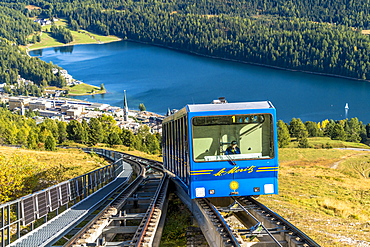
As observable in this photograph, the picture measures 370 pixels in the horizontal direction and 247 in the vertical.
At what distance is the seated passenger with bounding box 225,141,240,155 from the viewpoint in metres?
14.0

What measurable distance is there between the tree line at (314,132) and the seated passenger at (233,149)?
6104 cm

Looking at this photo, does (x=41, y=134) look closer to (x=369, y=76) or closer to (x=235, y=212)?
(x=235, y=212)

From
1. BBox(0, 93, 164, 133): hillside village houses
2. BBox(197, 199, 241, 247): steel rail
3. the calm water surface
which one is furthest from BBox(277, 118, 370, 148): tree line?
BBox(197, 199, 241, 247): steel rail

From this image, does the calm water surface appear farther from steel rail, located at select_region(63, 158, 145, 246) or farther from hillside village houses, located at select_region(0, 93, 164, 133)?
steel rail, located at select_region(63, 158, 145, 246)

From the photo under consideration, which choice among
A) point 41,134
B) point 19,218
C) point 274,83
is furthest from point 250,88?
point 19,218

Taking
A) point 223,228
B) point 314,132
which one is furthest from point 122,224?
point 314,132

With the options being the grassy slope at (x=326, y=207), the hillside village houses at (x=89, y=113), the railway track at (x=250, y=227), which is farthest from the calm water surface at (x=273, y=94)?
the railway track at (x=250, y=227)

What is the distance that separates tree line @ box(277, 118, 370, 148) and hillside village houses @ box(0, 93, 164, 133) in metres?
51.5

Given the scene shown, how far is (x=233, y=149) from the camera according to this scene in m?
14.0

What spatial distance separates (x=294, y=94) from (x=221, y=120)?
501 ft

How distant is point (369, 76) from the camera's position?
18912 cm

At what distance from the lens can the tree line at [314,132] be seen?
250ft

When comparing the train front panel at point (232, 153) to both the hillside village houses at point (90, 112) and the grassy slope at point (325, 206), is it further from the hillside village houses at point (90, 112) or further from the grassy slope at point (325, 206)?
the hillside village houses at point (90, 112)

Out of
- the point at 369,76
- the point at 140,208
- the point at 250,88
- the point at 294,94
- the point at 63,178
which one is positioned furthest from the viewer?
the point at 369,76
